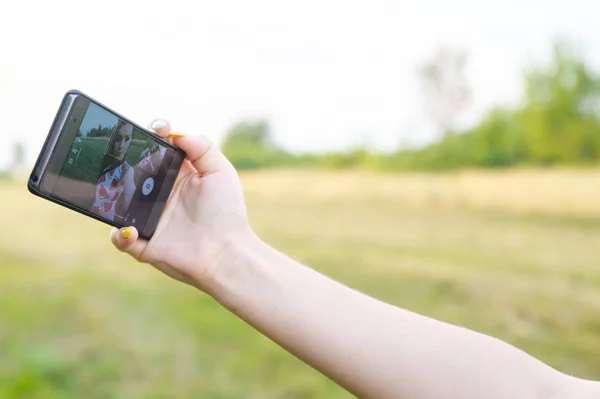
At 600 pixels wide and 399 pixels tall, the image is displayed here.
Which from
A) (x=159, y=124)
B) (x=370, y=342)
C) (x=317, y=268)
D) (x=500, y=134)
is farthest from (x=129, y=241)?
(x=500, y=134)

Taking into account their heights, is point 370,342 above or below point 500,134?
below

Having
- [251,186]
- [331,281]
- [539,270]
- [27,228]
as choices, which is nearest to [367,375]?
[331,281]

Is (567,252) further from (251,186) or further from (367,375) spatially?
(367,375)

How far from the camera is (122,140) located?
1.82ft

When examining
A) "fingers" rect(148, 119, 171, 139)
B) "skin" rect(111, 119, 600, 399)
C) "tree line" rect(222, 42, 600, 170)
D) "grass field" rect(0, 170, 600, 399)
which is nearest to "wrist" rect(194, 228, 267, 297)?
"skin" rect(111, 119, 600, 399)

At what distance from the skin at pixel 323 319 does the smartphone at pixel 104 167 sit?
2 cm

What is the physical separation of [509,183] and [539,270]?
1.13ft

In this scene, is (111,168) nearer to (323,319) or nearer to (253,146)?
(323,319)

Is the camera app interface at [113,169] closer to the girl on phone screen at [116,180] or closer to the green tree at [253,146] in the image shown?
the girl on phone screen at [116,180]

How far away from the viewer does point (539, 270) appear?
1.68 metres

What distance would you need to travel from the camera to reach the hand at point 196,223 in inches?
21.3

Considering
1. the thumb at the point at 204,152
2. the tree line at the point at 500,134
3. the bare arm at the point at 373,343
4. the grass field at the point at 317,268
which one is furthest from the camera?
the tree line at the point at 500,134

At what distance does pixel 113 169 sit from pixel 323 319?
226mm

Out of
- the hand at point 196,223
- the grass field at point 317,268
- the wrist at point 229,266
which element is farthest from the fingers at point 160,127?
the grass field at point 317,268
